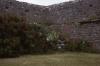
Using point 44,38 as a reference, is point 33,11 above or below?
above

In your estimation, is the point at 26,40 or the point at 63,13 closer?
the point at 26,40

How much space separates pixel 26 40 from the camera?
915cm

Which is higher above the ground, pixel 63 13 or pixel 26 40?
pixel 63 13

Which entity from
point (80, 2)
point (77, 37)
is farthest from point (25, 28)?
point (80, 2)

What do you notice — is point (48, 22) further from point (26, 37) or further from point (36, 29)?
point (26, 37)

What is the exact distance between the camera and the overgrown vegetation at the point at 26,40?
8.52m

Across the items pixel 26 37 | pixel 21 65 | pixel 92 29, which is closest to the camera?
pixel 21 65

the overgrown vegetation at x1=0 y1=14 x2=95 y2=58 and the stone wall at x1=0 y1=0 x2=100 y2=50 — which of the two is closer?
the overgrown vegetation at x1=0 y1=14 x2=95 y2=58

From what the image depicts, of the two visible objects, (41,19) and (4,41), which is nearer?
(4,41)

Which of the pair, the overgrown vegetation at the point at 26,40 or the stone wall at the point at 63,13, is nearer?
the overgrown vegetation at the point at 26,40

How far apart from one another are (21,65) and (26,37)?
283cm

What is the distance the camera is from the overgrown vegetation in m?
8.52

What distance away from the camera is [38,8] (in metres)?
13.3

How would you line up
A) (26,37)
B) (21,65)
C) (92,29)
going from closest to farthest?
1. (21,65)
2. (26,37)
3. (92,29)
